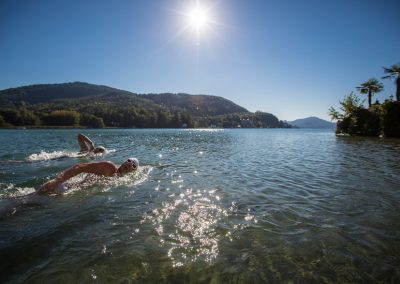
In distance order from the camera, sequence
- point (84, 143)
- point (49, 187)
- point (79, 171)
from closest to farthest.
Answer: point (49, 187) → point (79, 171) → point (84, 143)

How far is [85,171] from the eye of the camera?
928 centimetres

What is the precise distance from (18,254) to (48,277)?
122 cm

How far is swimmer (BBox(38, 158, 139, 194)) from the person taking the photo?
8.31 metres

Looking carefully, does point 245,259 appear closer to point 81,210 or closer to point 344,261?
point 344,261

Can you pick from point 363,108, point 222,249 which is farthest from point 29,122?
point 222,249

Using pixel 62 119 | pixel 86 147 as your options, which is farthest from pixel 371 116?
pixel 62 119

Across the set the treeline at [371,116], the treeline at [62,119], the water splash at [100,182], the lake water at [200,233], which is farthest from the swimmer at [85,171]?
the treeline at [62,119]

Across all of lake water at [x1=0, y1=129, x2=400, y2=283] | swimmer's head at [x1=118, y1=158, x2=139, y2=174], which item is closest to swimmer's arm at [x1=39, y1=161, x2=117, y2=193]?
lake water at [x1=0, y1=129, x2=400, y2=283]

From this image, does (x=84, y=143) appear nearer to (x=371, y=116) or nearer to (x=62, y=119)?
(x=371, y=116)

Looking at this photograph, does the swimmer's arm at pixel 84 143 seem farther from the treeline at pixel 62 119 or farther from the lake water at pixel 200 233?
the treeline at pixel 62 119

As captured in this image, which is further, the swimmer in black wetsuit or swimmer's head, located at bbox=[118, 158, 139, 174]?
swimmer's head, located at bbox=[118, 158, 139, 174]

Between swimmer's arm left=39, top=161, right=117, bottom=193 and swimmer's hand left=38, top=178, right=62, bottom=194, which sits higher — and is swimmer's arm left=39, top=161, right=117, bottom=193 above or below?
above

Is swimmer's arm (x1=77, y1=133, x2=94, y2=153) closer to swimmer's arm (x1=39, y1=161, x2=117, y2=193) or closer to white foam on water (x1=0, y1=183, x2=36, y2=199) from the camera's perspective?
white foam on water (x1=0, y1=183, x2=36, y2=199)

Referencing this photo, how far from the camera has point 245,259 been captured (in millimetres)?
4715
